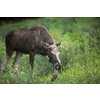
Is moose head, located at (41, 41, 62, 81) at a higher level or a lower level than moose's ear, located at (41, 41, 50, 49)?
lower

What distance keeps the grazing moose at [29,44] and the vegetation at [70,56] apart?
0.20 meters

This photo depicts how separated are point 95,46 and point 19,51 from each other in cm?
263

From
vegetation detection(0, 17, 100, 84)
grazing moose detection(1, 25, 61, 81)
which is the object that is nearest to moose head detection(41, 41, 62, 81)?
grazing moose detection(1, 25, 61, 81)

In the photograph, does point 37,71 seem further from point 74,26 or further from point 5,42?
point 74,26

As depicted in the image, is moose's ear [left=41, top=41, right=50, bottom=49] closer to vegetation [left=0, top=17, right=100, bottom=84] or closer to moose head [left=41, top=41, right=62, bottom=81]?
moose head [left=41, top=41, right=62, bottom=81]

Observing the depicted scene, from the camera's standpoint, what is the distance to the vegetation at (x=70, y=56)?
5.01 m

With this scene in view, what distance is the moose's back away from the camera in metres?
5.46

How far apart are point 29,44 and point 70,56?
148 centimetres

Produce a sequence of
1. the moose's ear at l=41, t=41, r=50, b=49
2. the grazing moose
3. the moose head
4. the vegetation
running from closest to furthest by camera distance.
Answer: the moose head
the vegetation
the moose's ear at l=41, t=41, r=50, b=49
the grazing moose

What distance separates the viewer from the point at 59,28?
7215 mm

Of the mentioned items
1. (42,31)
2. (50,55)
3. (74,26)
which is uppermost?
(74,26)

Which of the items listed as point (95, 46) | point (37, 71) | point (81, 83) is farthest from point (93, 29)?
point (37, 71)

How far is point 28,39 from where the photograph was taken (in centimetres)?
555

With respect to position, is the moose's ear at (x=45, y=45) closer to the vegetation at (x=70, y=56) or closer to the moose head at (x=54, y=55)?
the moose head at (x=54, y=55)
